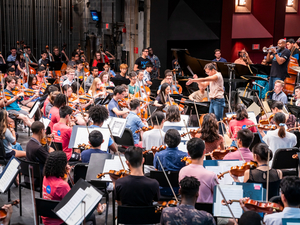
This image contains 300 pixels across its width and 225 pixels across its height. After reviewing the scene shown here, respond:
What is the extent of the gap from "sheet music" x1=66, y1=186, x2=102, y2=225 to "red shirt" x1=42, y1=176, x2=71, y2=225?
1.63 ft

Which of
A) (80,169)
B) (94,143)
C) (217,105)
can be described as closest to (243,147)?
(94,143)

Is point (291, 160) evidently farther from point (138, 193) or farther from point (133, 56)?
point (133, 56)

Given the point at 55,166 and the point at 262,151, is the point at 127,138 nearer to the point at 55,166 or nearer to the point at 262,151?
the point at 55,166

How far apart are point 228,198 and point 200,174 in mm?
413

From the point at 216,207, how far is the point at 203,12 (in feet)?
33.1

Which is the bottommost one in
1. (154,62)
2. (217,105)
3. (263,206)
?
(263,206)

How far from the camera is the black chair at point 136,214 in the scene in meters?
2.77

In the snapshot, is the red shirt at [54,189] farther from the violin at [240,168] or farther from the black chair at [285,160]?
the black chair at [285,160]

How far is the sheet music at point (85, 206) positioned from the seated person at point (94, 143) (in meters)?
1.24

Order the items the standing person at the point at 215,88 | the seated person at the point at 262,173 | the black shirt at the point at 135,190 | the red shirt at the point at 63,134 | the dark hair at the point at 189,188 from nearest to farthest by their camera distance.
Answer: the dark hair at the point at 189,188
the black shirt at the point at 135,190
the seated person at the point at 262,173
the red shirt at the point at 63,134
the standing person at the point at 215,88

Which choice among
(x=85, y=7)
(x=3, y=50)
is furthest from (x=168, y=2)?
(x=3, y=50)

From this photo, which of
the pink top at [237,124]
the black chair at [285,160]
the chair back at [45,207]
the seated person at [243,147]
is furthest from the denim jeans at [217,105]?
the chair back at [45,207]

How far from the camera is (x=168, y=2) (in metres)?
11.4

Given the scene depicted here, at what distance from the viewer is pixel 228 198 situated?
2.68 m
